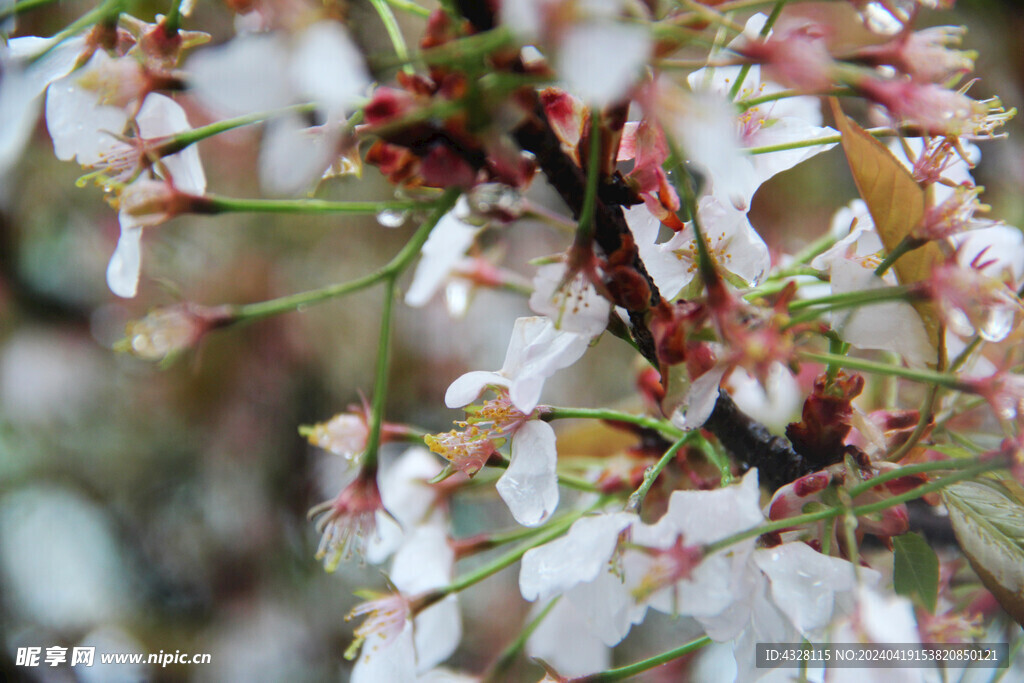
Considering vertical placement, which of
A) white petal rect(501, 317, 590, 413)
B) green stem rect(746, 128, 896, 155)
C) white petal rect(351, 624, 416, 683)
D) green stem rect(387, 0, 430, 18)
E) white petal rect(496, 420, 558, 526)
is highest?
green stem rect(387, 0, 430, 18)

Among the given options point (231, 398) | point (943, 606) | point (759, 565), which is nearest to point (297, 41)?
point (759, 565)

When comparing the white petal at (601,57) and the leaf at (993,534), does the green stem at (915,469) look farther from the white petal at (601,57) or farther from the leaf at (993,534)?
the white petal at (601,57)

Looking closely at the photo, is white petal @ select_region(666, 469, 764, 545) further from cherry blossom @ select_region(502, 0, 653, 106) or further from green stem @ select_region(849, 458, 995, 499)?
cherry blossom @ select_region(502, 0, 653, 106)

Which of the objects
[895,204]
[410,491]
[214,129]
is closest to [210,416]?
[410,491]

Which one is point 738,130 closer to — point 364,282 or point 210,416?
point 364,282
